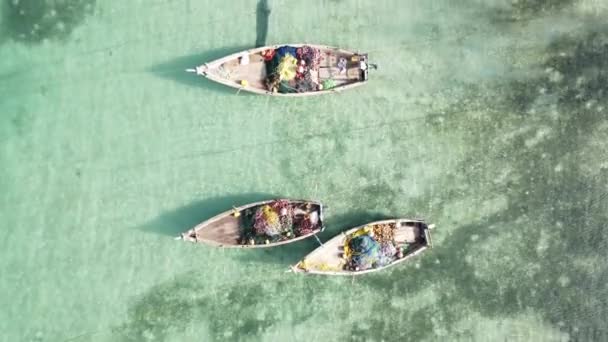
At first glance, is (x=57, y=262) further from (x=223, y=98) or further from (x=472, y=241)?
(x=472, y=241)

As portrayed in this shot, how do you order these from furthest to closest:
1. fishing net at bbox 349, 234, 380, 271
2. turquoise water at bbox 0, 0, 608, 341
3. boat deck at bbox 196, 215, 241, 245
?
1. turquoise water at bbox 0, 0, 608, 341
2. boat deck at bbox 196, 215, 241, 245
3. fishing net at bbox 349, 234, 380, 271

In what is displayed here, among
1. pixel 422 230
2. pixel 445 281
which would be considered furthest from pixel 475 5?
pixel 445 281

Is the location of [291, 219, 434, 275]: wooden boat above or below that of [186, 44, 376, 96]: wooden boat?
below

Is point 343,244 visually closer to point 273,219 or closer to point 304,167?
point 273,219

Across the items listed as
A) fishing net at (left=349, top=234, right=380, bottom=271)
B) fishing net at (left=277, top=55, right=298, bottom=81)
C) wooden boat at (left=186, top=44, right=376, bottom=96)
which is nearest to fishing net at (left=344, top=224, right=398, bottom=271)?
fishing net at (left=349, top=234, right=380, bottom=271)

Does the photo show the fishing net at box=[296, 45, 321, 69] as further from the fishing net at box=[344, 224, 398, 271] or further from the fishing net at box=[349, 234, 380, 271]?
the fishing net at box=[349, 234, 380, 271]

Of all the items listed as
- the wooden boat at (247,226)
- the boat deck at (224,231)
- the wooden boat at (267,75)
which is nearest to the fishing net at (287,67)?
→ the wooden boat at (267,75)
